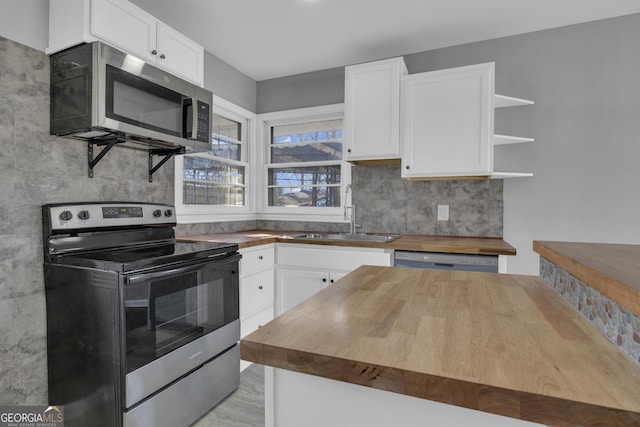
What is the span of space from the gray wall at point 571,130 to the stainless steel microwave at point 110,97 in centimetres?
237

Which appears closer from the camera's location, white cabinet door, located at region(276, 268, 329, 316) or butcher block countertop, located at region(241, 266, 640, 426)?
butcher block countertop, located at region(241, 266, 640, 426)

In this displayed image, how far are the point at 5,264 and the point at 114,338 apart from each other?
649 millimetres

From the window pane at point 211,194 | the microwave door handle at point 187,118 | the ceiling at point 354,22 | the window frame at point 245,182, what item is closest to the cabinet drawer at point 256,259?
the window frame at point 245,182

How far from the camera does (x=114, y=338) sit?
1.48 meters

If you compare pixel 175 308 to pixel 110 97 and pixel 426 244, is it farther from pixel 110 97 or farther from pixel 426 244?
pixel 426 244

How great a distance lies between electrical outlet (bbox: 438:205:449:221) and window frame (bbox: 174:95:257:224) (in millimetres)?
1839

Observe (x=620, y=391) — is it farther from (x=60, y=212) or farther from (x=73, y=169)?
(x=73, y=169)

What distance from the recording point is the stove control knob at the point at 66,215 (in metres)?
1.70

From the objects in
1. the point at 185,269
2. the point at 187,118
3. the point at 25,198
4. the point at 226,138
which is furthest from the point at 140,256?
the point at 226,138

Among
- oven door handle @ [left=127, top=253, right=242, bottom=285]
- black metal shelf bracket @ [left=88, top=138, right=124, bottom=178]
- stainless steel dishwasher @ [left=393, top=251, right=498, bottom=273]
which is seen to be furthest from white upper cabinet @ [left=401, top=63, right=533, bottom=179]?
black metal shelf bracket @ [left=88, top=138, right=124, bottom=178]

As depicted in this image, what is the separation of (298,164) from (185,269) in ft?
6.48

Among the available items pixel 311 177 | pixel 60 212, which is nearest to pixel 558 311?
pixel 60 212

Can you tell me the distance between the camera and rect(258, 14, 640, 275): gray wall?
2398 millimetres

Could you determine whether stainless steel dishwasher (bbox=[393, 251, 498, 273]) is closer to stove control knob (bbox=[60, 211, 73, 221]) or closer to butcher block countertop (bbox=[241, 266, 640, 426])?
butcher block countertop (bbox=[241, 266, 640, 426])
